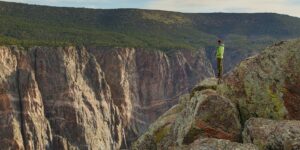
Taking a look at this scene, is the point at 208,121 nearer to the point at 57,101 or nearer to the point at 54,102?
the point at 54,102

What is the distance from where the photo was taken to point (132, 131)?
197 m

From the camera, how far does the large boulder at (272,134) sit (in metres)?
28.2

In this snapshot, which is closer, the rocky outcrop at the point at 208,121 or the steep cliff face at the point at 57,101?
the rocky outcrop at the point at 208,121

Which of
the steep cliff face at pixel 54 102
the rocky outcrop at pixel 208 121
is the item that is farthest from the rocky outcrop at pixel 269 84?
the steep cliff face at pixel 54 102

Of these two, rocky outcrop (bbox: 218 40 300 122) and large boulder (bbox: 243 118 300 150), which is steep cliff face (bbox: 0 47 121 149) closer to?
rocky outcrop (bbox: 218 40 300 122)

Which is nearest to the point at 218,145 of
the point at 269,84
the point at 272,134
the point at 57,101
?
the point at 272,134

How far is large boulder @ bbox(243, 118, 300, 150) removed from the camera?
1111 inches

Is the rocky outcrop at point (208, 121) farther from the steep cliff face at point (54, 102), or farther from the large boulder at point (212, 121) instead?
the steep cliff face at point (54, 102)

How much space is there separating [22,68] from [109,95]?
132 ft

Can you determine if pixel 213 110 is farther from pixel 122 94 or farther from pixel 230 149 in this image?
pixel 122 94

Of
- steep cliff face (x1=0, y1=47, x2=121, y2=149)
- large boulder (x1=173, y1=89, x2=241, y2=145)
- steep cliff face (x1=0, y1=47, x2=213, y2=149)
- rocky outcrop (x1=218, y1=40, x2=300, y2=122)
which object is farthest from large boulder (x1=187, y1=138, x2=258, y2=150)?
steep cliff face (x1=0, y1=47, x2=121, y2=149)

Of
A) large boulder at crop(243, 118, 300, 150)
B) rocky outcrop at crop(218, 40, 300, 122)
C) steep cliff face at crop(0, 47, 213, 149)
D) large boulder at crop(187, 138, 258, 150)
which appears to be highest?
rocky outcrop at crop(218, 40, 300, 122)

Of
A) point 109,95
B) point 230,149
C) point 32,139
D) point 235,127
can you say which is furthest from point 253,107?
point 109,95

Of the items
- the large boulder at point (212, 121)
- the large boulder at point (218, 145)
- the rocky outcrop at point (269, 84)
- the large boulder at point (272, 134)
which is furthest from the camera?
the rocky outcrop at point (269, 84)
